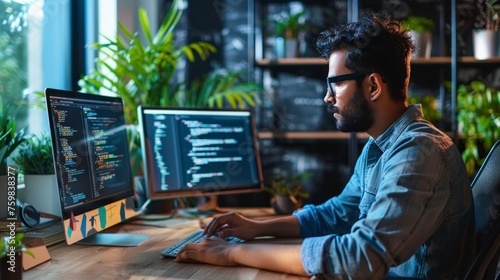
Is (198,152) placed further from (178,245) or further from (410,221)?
(410,221)

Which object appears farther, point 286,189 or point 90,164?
point 286,189

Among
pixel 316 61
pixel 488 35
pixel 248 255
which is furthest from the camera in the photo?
pixel 316 61

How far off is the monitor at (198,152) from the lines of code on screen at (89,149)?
162 mm

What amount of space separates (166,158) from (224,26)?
78.4 inches

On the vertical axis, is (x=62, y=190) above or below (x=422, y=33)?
below

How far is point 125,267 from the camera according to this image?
1.38 meters

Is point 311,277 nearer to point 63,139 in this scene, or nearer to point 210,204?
point 63,139

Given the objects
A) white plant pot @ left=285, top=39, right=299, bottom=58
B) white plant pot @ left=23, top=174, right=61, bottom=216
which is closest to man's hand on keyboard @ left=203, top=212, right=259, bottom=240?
white plant pot @ left=23, top=174, right=61, bottom=216

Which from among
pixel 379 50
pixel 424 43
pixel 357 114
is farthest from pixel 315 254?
pixel 424 43

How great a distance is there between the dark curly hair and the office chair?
29 cm

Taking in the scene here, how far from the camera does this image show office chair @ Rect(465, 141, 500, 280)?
120 cm

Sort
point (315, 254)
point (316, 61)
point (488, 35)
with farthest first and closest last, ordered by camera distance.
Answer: point (316, 61)
point (488, 35)
point (315, 254)

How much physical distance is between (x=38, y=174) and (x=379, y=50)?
3.84ft

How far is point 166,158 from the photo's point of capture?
2.07 meters
